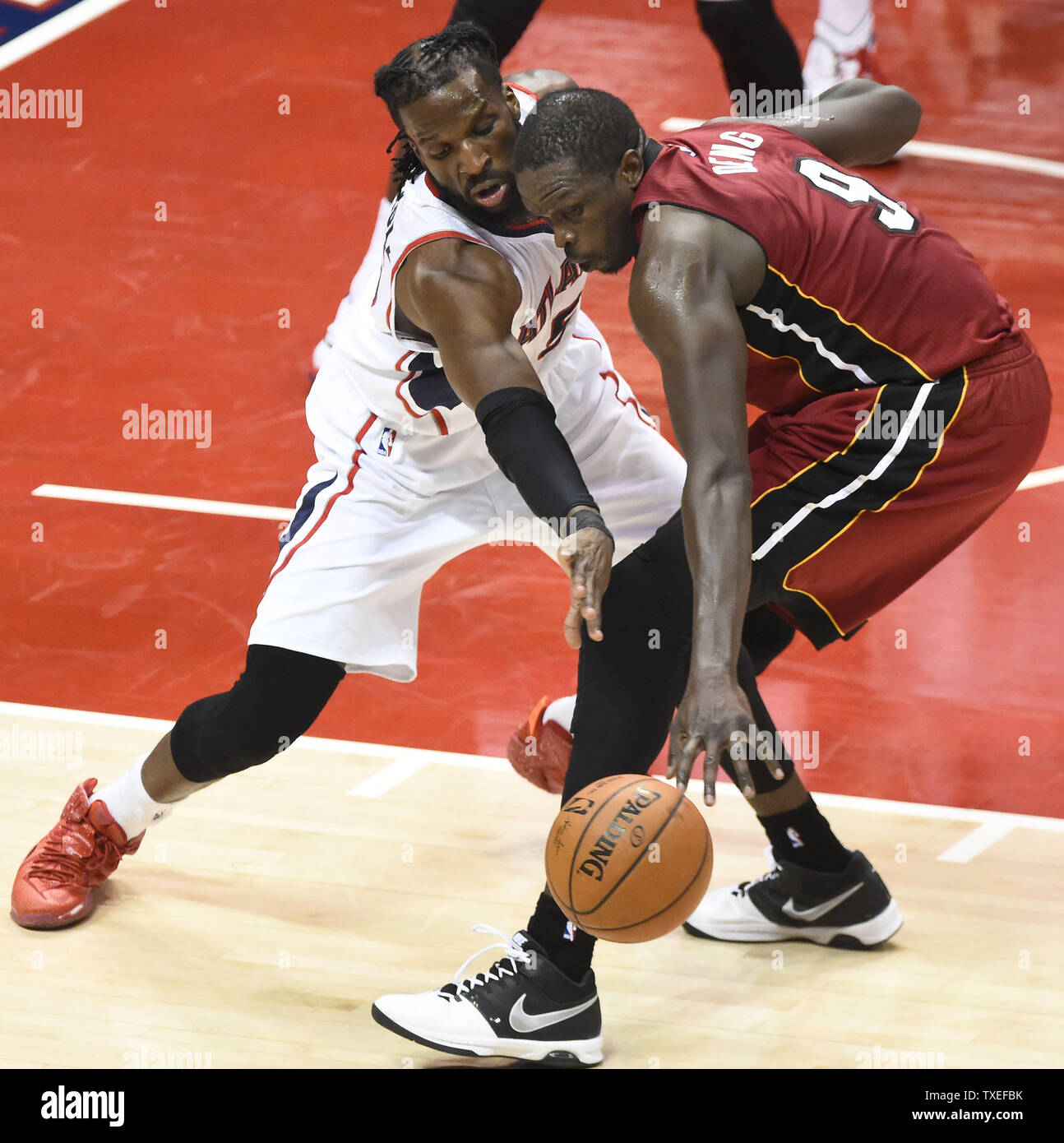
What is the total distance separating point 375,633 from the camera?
13.5 feet

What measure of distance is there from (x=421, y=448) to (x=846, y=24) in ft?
19.1

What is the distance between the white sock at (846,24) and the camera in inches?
360

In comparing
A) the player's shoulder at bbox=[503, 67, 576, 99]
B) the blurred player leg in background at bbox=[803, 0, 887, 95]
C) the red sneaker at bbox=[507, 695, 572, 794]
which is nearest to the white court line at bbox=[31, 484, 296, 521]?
the red sneaker at bbox=[507, 695, 572, 794]

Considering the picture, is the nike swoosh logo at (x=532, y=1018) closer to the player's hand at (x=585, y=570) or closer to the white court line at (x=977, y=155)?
the player's hand at (x=585, y=570)

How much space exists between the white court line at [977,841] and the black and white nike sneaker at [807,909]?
362mm

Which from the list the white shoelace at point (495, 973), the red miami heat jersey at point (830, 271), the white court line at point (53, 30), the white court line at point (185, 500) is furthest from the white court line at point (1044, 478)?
the white court line at point (53, 30)

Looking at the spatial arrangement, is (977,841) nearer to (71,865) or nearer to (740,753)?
(740,753)

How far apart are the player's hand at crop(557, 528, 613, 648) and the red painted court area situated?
1.82 meters

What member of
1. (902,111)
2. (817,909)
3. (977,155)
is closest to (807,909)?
(817,909)

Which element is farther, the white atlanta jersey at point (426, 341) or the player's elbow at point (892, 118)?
the player's elbow at point (892, 118)

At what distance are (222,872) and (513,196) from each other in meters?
1.79

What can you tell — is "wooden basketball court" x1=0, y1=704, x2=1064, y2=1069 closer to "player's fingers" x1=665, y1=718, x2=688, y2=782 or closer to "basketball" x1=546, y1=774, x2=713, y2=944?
"basketball" x1=546, y1=774, x2=713, y2=944

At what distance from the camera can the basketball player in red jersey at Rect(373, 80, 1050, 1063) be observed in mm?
3441

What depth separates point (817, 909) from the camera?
4.16 meters
